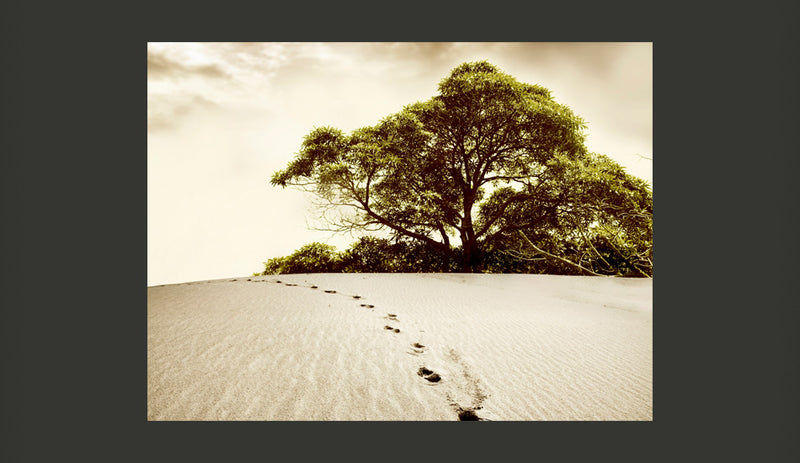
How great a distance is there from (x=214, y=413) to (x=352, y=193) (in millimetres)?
4473

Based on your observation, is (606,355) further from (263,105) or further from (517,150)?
(517,150)

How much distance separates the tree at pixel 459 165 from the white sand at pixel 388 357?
2.46 m

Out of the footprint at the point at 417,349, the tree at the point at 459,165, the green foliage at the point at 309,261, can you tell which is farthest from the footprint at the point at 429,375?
the green foliage at the point at 309,261

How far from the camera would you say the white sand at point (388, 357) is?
1.79 m

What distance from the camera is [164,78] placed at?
252 centimetres

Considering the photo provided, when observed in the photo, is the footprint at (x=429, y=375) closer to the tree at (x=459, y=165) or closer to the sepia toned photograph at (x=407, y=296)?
the sepia toned photograph at (x=407, y=296)

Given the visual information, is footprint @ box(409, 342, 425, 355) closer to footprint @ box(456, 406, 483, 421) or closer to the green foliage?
footprint @ box(456, 406, 483, 421)

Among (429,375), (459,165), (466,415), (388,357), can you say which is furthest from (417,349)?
(459,165)

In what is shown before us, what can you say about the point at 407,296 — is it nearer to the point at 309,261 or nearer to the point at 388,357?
the point at 388,357

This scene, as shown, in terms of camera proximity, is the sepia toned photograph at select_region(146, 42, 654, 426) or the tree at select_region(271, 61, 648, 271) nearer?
the sepia toned photograph at select_region(146, 42, 654, 426)

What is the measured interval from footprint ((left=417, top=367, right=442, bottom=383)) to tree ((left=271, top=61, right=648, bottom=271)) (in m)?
3.66

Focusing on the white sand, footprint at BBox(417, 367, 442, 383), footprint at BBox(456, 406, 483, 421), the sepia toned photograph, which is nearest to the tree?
the sepia toned photograph

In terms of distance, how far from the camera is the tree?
573 centimetres
